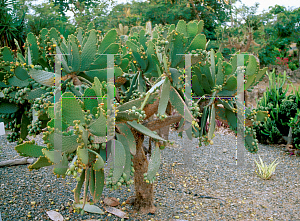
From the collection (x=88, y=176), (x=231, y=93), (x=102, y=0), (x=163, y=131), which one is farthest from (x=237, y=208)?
(x=102, y=0)

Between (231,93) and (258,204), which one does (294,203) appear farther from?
(231,93)

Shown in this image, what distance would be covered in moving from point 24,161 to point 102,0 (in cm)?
1135

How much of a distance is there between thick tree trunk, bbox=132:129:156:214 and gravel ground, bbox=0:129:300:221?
0.08 metres

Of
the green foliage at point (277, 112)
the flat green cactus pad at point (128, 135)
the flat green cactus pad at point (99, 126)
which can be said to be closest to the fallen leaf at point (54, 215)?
the flat green cactus pad at point (128, 135)

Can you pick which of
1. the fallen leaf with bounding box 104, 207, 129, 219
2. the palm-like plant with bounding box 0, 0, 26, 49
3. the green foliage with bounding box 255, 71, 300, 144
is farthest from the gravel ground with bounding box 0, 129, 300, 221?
the palm-like plant with bounding box 0, 0, 26, 49

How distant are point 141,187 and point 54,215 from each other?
0.74 meters

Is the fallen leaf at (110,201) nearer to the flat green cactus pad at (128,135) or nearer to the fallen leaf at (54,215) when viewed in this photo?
the fallen leaf at (54,215)

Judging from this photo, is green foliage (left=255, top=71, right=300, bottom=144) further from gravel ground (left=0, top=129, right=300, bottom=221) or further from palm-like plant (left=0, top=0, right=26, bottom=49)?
palm-like plant (left=0, top=0, right=26, bottom=49)

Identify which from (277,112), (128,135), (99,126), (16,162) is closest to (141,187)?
(128,135)

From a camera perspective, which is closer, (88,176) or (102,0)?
(88,176)

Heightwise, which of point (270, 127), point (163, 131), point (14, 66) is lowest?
point (270, 127)

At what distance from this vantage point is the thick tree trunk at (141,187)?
6.50ft

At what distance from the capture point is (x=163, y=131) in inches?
108

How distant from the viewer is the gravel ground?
2.17 metres
